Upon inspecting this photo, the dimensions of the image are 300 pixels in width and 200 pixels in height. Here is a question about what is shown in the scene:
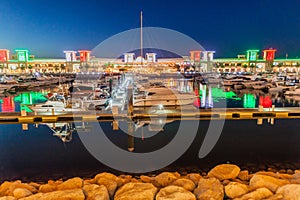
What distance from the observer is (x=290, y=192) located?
14.0 feet

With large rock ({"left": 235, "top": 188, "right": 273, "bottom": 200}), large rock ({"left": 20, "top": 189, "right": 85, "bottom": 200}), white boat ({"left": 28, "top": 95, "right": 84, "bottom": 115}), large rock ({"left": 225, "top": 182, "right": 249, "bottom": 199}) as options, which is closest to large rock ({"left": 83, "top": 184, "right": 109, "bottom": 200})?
large rock ({"left": 20, "top": 189, "right": 85, "bottom": 200})

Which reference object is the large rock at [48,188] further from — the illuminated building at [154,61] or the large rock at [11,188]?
the illuminated building at [154,61]

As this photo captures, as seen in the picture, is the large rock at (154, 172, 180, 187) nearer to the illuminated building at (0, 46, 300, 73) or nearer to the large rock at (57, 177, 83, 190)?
the large rock at (57, 177, 83, 190)

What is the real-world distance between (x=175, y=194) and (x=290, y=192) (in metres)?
2.01

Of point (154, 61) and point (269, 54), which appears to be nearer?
point (154, 61)

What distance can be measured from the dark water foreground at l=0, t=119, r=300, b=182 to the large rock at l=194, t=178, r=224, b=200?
8.41 ft

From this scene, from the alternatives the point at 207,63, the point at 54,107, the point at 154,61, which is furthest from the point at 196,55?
the point at 54,107

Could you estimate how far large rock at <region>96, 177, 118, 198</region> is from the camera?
4926mm

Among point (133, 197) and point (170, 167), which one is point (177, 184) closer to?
point (133, 197)

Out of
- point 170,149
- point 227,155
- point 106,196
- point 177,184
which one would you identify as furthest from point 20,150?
point 227,155

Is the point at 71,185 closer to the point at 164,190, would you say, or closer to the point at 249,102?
the point at 164,190

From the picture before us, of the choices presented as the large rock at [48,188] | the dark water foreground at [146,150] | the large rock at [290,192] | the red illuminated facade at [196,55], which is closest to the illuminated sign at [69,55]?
the red illuminated facade at [196,55]

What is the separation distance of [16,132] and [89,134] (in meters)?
3.83

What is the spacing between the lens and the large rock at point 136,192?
436 cm
